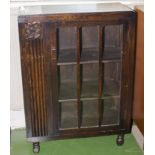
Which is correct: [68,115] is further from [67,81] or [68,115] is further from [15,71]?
[15,71]

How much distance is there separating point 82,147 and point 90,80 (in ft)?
1.34

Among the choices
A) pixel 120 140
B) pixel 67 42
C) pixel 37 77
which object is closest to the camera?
pixel 37 77

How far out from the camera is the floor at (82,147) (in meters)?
1.58

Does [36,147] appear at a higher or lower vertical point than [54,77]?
lower

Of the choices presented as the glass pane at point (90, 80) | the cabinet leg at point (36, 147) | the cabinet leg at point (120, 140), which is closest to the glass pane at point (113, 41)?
the glass pane at point (90, 80)

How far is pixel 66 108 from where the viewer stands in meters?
1.52

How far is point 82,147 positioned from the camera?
163 centimetres

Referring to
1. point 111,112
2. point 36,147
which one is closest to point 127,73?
point 111,112

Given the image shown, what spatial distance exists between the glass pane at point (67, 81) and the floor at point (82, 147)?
0.35 metres

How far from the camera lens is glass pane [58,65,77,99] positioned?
1.47 m

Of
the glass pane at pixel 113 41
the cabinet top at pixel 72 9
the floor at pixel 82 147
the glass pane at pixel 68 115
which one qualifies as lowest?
the floor at pixel 82 147

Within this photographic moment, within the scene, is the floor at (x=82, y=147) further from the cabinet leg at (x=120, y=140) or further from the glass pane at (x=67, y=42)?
the glass pane at (x=67, y=42)
